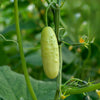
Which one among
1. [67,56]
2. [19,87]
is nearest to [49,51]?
[19,87]

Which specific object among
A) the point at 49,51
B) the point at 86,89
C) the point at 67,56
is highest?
the point at 49,51

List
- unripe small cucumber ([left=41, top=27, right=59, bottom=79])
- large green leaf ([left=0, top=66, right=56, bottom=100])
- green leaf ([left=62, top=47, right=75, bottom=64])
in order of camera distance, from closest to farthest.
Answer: unripe small cucumber ([left=41, top=27, right=59, bottom=79]) < large green leaf ([left=0, top=66, right=56, bottom=100]) < green leaf ([left=62, top=47, right=75, bottom=64])

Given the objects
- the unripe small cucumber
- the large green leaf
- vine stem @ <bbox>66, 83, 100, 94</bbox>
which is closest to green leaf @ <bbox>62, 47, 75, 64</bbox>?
the large green leaf

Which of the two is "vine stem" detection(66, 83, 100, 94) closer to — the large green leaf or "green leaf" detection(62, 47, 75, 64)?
the large green leaf

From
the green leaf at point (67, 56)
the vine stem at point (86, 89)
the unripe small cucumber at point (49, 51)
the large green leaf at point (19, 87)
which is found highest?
the unripe small cucumber at point (49, 51)

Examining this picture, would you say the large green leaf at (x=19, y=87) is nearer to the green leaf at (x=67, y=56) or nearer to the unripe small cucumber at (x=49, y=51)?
the unripe small cucumber at (x=49, y=51)

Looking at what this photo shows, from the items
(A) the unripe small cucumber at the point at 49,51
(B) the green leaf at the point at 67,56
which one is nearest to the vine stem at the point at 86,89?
(A) the unripe small cucumber at the point at 49,51

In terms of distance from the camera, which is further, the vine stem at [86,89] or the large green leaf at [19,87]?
the large green leaf at [19,87]

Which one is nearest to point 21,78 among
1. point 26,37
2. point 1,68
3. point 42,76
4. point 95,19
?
point 1,68

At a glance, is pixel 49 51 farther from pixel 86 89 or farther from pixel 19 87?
pixel 19 87
